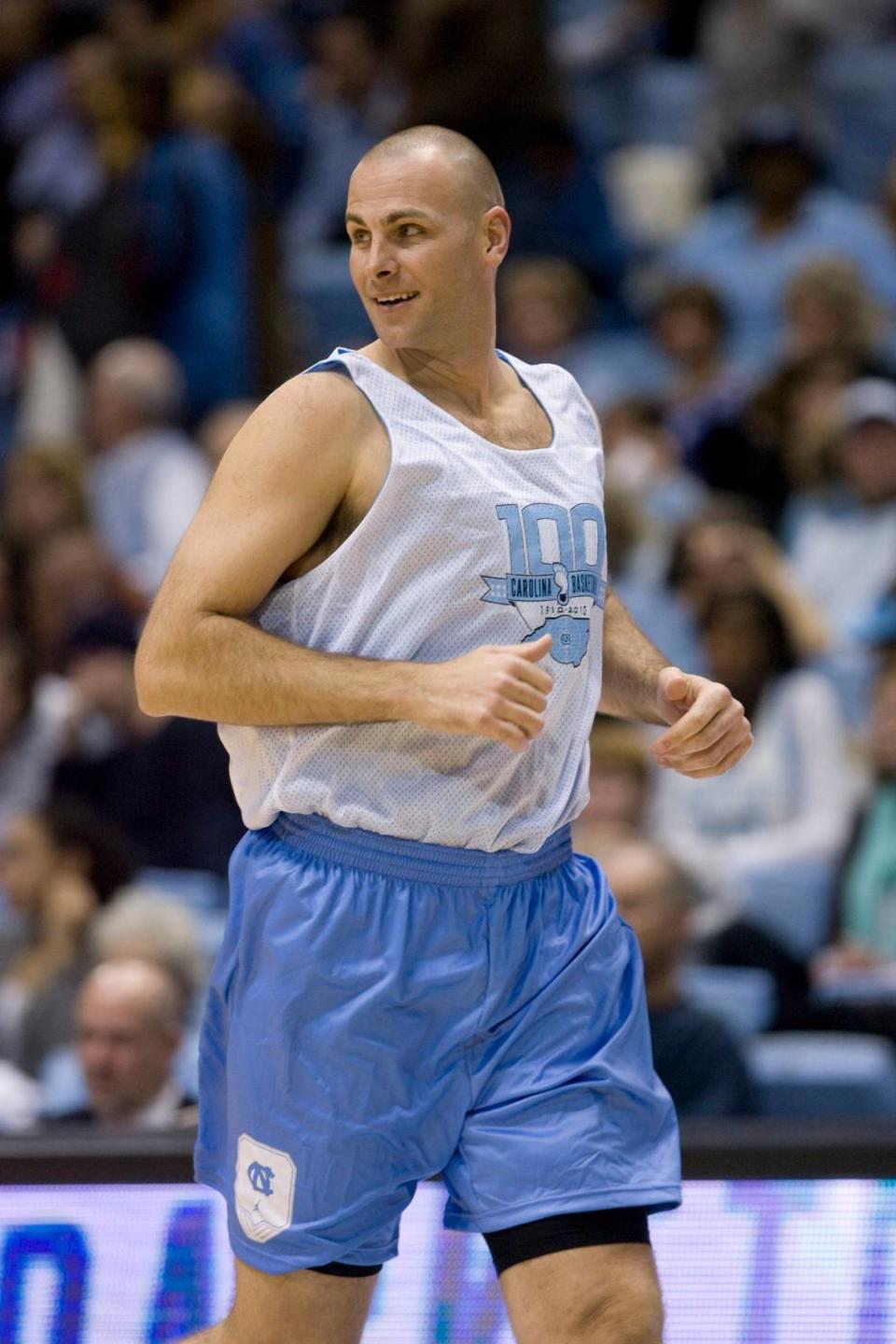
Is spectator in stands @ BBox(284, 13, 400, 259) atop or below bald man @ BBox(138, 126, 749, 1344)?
atop

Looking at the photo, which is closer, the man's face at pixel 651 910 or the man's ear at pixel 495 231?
the man's ear at pixel 495 231

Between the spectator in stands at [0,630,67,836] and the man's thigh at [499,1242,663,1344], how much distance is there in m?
4.33

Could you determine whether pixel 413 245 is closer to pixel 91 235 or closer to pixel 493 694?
pixel 493 694

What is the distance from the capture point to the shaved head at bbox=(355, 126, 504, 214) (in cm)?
295

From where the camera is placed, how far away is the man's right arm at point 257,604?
2.78 m

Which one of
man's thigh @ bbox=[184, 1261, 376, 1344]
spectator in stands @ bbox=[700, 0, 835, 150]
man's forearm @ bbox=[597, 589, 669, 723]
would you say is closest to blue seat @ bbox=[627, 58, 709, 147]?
spectator in stands @ bbox=[700, 0, 835, 150]

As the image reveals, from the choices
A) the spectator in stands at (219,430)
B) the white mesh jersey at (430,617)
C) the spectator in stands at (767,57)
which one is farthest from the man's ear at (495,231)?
the spectator in stands at (767,57)

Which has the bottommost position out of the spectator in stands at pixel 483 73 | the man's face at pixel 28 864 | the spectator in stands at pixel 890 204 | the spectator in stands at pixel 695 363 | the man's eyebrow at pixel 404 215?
the man's face at pixel 28 864

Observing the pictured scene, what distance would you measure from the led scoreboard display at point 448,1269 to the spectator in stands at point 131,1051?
906 mm

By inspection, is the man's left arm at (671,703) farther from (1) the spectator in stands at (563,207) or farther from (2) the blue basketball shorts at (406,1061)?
(1) the spectator in stands at (563,207)

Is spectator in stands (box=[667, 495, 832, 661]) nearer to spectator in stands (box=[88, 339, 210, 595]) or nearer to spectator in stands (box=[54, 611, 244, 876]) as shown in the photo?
spectator in stands (box=[54, 611, 244, 876])

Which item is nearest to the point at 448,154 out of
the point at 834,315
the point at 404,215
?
the point at 404,215

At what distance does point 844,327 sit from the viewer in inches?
313

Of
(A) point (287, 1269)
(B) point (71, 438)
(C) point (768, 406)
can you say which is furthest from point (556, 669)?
(B) point (71, 438)
